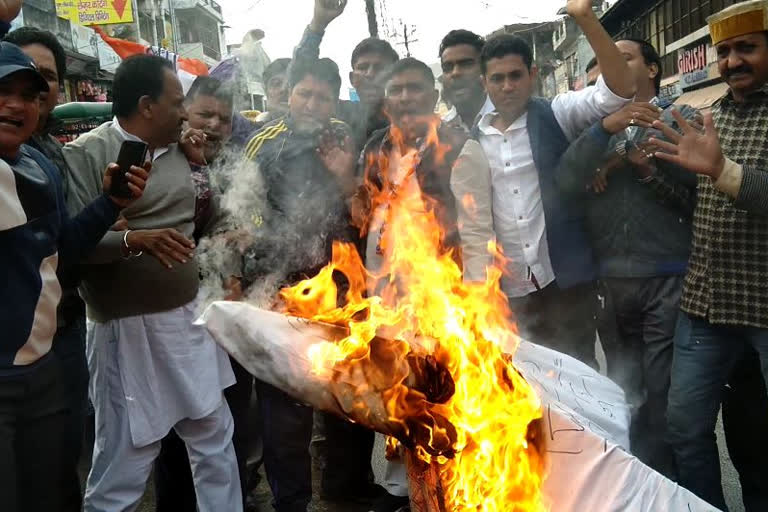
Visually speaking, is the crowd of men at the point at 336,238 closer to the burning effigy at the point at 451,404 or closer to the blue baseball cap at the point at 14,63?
the blue baseball cap at the point at 14,63

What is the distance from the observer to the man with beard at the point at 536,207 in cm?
357

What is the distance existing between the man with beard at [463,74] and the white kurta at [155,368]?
2249mm

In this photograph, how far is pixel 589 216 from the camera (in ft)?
11.9

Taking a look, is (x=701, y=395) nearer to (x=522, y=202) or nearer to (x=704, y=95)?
(x=522, y=202)

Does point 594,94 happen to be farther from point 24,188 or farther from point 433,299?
point 24,188

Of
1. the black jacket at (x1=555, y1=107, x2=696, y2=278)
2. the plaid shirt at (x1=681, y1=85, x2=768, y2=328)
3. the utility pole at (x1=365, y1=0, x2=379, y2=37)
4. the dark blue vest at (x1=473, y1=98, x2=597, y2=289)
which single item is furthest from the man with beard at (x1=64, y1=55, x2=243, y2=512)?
the utility pole at (x1=365, y1=0, x2=379, y2=37)

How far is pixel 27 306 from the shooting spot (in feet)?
7.40

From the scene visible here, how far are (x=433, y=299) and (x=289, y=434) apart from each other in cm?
145

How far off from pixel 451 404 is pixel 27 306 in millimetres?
1514

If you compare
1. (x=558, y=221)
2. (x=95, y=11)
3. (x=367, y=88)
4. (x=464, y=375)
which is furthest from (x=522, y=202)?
(x=95, y=11)

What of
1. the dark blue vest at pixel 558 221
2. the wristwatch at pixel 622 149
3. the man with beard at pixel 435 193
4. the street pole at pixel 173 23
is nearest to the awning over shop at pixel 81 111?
the man with beard at pixel 435 193

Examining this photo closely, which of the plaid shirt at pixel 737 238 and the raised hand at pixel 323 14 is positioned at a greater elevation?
the raised hand at pixel 323 14

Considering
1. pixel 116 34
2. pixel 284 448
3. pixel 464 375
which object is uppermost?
pixel 116 34

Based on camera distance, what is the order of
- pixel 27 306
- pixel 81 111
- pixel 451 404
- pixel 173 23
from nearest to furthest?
1. pixel 451 404
2. pixel 27 306
3. pixel 81 111
4. pixel 173 23
